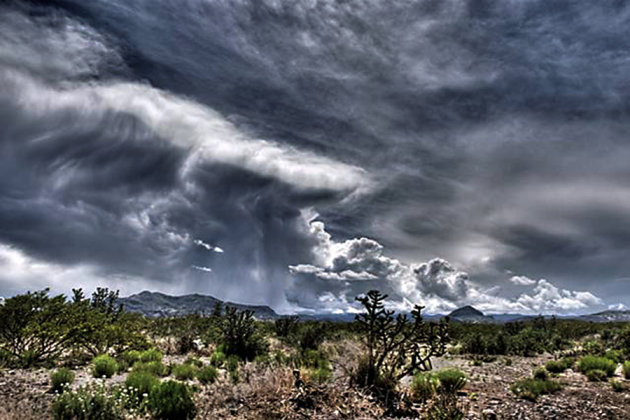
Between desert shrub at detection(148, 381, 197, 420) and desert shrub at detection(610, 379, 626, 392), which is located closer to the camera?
desert shrub at detection(148, 381, 197, 420)

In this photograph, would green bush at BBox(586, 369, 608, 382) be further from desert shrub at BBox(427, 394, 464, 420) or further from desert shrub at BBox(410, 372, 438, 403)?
desert shrub at BBox(427, 394, 464, 420)

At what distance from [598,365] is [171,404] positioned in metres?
17.9

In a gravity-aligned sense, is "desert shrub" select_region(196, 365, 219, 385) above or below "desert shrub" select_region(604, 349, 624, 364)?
below

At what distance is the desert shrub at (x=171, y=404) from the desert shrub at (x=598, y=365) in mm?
16563

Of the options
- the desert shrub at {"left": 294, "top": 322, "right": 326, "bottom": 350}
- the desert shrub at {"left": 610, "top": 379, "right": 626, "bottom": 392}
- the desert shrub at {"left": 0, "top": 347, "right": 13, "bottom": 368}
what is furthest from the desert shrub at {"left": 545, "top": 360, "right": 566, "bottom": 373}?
the desert shrub at {"left": 0, "top": 347, "right": 13, "bottom": 368}

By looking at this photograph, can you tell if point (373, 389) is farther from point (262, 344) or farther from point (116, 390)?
point (262, 344)

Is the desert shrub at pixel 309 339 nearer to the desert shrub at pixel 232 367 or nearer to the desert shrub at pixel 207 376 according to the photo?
the desert shrub at pixel 232 367

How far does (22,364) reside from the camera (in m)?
17.2

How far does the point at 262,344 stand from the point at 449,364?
37.1 feet

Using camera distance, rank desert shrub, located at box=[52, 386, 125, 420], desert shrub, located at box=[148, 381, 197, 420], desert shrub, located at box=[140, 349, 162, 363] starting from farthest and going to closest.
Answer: desert shrub, located at box=[140, 349, 162, 363] → desert shrub, located at box=[148, 381, 197, 420] → desert shrub, located at box=[52, 386, 125, 420]

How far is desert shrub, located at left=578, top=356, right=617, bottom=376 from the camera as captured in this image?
56.4ft

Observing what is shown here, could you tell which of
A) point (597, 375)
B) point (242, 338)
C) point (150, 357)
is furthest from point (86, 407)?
point (597, 375)

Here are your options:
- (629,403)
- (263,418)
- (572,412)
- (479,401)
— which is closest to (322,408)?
(263,418)

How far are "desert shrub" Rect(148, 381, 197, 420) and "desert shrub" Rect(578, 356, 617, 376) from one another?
16563 millimetres
